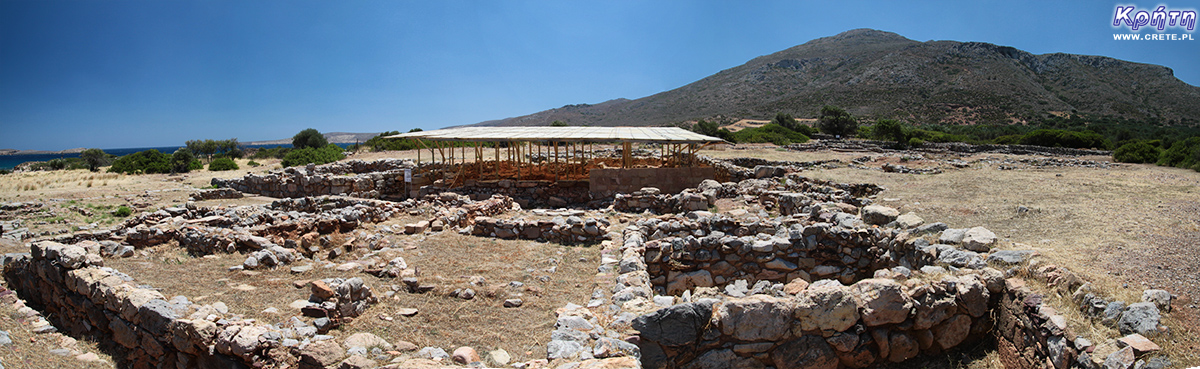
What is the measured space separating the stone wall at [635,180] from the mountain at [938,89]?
4881cm

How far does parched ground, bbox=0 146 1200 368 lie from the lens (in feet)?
14.9

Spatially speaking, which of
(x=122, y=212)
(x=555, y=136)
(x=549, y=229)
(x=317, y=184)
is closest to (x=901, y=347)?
(x=549, y=229)

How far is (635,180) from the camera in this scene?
620 inches

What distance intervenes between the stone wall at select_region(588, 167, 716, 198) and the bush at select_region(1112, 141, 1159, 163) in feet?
64.8

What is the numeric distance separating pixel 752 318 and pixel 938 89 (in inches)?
2739

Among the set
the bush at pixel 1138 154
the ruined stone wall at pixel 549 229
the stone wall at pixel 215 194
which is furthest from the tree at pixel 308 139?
the bush at pixel 1138 154

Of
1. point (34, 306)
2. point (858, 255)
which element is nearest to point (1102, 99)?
point (858, 255)

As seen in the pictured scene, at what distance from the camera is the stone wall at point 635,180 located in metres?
15.6

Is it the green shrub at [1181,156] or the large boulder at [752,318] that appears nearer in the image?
the large boulder at [752,318]

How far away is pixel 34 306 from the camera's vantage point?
19.7ft

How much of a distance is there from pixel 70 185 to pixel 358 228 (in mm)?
17780

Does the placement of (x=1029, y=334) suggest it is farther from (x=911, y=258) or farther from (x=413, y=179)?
(x=413, y=179)

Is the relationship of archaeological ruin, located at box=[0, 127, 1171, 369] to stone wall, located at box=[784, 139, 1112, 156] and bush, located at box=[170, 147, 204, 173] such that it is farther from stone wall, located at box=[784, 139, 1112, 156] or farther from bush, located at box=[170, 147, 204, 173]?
stone wall, located at box=[784, 139, 1112, 156]

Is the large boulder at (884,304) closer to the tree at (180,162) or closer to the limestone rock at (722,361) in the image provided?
the limestone rock at (722,361)
